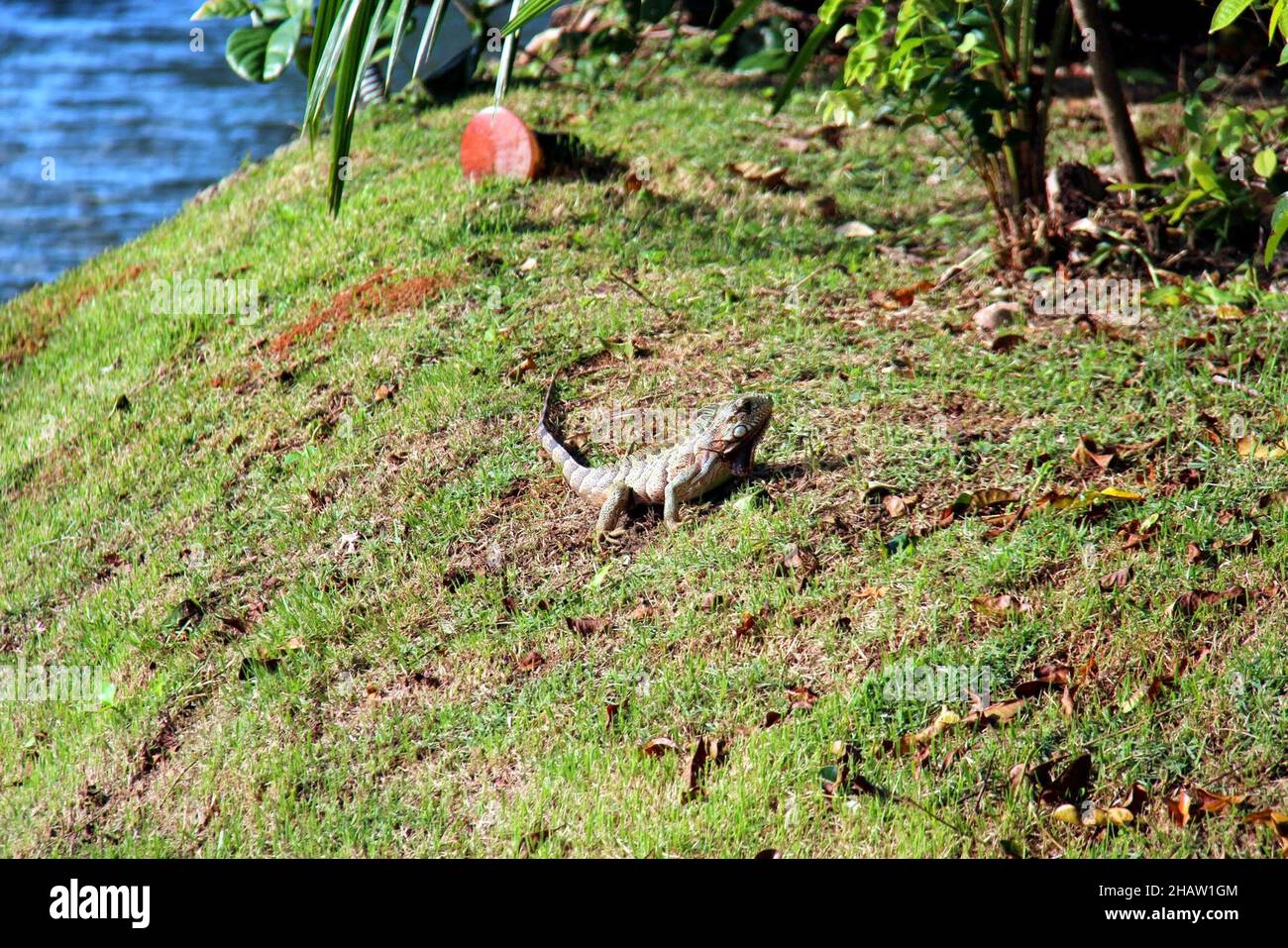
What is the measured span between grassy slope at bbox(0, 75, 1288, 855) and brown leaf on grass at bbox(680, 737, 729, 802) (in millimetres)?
47

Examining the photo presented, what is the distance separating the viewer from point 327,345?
24.4 ft

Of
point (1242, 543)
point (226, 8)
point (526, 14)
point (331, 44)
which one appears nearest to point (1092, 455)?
point (1242, 543)

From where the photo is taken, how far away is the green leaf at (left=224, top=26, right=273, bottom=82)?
891 cm

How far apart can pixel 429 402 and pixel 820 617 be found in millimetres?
2607

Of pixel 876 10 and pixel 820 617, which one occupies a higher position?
pixel 876 10

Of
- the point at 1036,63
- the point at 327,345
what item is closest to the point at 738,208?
the point at 327,345

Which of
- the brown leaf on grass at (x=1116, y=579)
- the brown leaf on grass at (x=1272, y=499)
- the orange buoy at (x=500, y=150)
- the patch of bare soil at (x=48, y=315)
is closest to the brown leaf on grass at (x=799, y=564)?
the brown leaf on grass at (x=1116, y=579)

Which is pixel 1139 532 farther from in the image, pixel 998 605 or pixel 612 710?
pixel 612 710

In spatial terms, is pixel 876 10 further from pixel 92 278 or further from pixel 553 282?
pixel 92 278

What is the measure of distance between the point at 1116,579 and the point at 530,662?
2.17m

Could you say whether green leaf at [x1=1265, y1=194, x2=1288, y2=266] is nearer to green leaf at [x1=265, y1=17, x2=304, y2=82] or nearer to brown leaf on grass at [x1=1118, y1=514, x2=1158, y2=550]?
brown leaf on grass at [x1=1118, y1=514, x2=1158, y2=550]

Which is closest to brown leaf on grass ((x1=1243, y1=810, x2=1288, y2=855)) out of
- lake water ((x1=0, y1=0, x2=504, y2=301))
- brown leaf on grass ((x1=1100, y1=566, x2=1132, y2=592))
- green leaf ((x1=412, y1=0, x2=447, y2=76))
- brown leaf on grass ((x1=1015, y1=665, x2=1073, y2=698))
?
brown leaf on grass ((x1=1015, y1=665, x2=1073, y2=698))

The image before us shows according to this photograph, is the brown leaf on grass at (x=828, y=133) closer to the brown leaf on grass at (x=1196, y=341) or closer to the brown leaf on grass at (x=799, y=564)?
the brown leaf on grass at (x=1196, y=341)

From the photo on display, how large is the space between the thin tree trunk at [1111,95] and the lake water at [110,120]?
22.1ft
